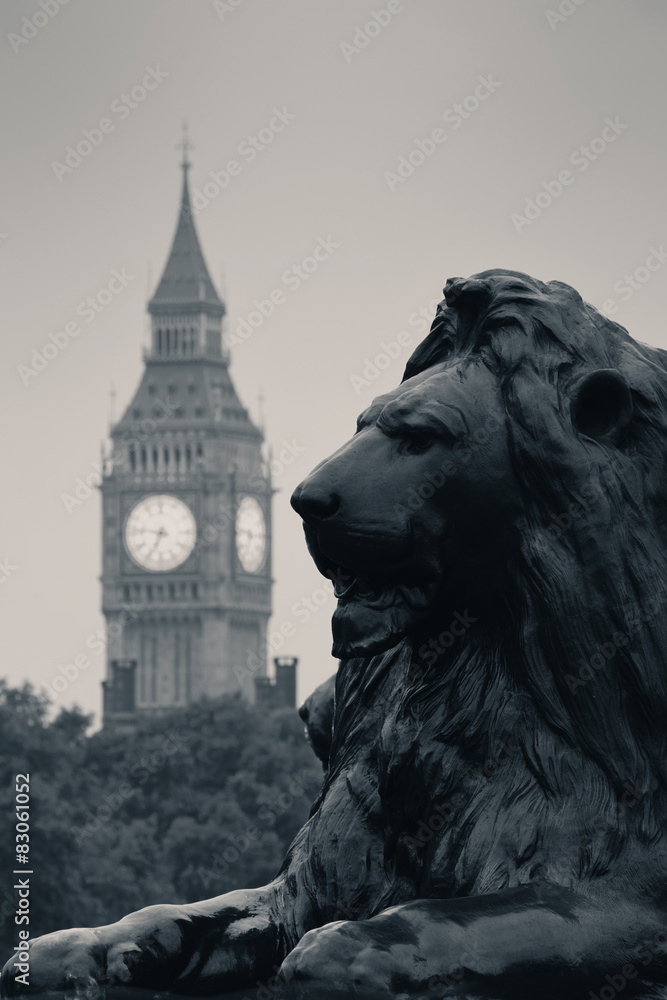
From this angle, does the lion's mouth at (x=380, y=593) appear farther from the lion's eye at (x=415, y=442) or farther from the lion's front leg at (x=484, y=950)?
the lion's front leg at (x=484, y=950)

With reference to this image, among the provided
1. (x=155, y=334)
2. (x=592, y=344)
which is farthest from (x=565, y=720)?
(x=155, y=334)

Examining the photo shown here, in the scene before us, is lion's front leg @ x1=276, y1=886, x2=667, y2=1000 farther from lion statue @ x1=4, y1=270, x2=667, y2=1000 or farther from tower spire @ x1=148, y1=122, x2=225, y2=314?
tower spire @ x1=148, y1=122, x2=225, y2=314

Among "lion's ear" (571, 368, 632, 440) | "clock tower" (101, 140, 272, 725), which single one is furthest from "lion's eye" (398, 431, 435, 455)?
Result: "clock tower" (101, 140, 272, 725)

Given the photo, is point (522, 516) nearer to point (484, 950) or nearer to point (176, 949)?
point (484, 950)

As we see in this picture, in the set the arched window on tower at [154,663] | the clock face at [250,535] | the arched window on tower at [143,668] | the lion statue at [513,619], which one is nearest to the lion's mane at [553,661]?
the lion statue at [513,619]

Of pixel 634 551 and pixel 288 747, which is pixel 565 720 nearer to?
pixel 634 551
